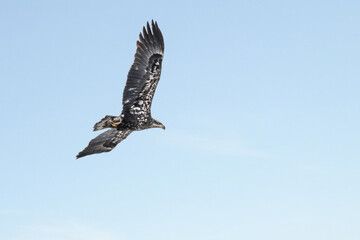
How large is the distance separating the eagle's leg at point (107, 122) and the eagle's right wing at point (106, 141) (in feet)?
6.15

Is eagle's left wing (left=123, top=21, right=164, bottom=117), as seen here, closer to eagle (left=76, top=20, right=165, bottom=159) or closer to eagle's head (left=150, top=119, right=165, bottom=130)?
eagle (left=76, top=20, right=165, bottom=159)

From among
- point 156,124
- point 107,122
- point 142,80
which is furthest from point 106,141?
point 142,80

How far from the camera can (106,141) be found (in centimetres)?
2195

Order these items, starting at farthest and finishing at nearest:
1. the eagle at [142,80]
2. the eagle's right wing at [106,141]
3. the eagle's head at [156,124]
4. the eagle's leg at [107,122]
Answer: the eagle's right wing at [106,141] → the eagle's head at [156,124] → the eagle at [142,80] → the eagle's leg at [107,122]

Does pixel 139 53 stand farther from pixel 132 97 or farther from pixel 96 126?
pixel 96 126

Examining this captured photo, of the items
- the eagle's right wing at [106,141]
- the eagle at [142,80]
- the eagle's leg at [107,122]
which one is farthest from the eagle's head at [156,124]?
the eagle's leg at [107,122]

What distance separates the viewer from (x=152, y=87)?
20562 mm

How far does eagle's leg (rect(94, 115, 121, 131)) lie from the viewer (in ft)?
64.5

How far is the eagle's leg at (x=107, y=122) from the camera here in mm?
19672

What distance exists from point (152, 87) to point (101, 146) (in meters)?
3.11

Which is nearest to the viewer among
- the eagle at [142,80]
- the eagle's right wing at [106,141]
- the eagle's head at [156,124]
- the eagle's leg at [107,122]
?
the eagle's leg at [107,122]

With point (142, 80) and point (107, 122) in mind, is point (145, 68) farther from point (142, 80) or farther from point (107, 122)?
point (107, 122)

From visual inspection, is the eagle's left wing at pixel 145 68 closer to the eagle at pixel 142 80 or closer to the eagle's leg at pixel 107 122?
the eagle at pixel 142 80

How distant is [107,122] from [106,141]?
230cm
